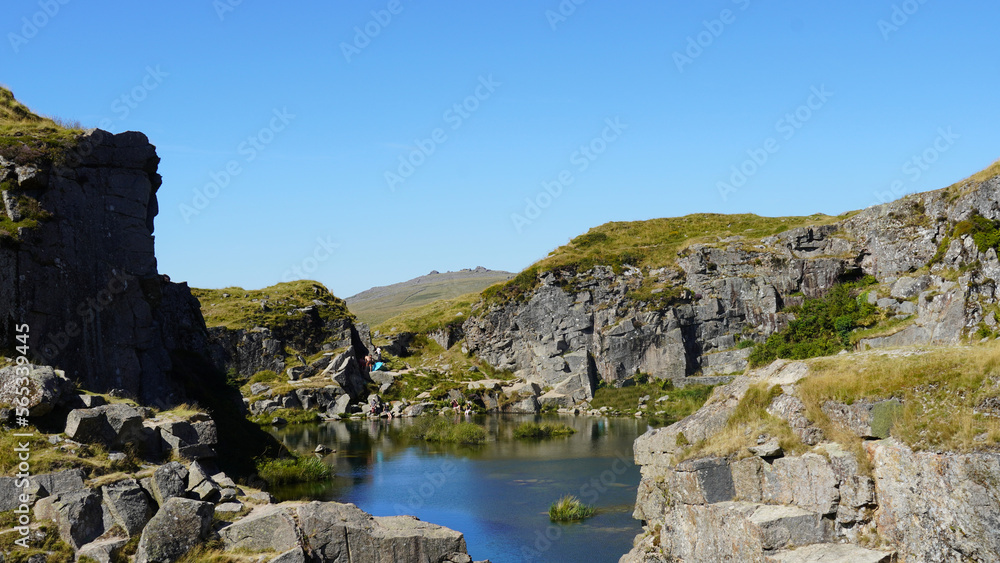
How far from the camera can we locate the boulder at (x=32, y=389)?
62.7ft

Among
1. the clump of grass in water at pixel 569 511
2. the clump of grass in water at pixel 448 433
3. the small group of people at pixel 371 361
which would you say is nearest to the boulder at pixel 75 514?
the clump of grass in water at pixel 569 511

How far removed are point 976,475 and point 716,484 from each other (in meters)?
6.19

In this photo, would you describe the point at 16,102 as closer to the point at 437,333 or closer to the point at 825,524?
the point at 825,524

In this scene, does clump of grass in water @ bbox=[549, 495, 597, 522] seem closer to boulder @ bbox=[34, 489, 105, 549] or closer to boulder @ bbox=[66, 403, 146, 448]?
boulder @ bbox=[66, 403, 146, 448]

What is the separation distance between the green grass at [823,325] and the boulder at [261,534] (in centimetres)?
4879

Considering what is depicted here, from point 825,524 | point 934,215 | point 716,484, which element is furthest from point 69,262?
point 934,215

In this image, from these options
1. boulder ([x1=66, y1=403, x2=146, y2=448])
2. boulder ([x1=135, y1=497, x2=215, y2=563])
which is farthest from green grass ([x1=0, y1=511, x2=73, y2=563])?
boulder ([x1=66, y1=403, x2=146, y2=448])

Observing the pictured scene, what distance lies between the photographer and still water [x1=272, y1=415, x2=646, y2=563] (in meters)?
28.4

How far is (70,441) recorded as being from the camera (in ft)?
61.8

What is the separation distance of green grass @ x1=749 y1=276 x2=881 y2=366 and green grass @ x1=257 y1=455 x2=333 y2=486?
36993mm

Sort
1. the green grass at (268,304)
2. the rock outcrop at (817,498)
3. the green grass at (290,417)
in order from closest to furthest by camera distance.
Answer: the rock outcrop at (817,498) → the green grass at (290,417) → the green grass at (268,304)

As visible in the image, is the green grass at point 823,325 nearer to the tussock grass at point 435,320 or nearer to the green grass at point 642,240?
the green grass at point 642,240

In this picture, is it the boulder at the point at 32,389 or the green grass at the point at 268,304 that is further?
the green grass at the point at 268,304

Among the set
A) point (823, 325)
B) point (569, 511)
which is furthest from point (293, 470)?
point (823, 325)
